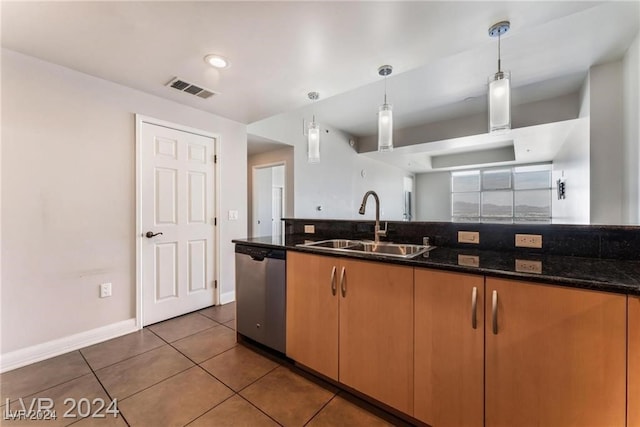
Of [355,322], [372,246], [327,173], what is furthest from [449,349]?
[327,173]

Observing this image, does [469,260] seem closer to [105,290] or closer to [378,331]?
[378,331]

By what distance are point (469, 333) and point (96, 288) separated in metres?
2.86

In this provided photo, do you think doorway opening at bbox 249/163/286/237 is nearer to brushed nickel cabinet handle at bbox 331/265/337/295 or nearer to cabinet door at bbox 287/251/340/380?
cabinet door at bbox 287/251/340/380

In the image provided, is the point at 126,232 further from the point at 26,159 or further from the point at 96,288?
the point at 26,159

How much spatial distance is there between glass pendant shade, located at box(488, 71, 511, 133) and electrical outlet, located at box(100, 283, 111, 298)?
338 centimetres

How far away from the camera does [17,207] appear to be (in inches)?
75.3

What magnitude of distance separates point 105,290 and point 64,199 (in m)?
0.85

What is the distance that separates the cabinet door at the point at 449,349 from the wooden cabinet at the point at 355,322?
59 mm

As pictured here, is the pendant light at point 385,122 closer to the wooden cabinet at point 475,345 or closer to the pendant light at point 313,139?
the pendant light at point 313,139

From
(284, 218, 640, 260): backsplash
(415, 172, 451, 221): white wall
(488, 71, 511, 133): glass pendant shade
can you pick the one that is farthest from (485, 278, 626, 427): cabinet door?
(415, 172, 451, 221): white wall

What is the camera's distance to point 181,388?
1656 millimetres

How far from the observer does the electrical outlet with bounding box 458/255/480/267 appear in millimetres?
1209

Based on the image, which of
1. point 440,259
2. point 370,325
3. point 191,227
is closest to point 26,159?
point 191,227

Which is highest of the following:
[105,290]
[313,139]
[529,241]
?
[313,139]
